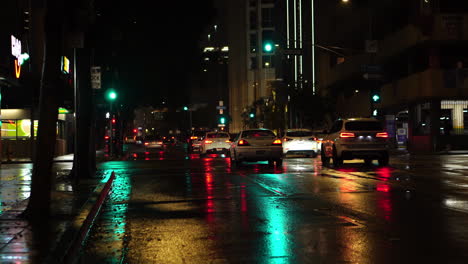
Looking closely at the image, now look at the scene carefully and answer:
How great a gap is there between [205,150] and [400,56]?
55.4ft

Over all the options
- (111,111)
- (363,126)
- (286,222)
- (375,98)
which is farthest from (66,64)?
(286,222)

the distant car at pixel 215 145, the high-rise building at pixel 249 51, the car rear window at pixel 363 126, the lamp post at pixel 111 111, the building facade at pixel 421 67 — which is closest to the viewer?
the car rear window at pixel 363 126

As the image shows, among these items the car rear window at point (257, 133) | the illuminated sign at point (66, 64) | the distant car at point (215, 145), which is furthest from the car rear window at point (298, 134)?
the illuminated sign at point (66, 64)

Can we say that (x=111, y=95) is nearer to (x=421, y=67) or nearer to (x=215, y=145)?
(x=215, y=145)

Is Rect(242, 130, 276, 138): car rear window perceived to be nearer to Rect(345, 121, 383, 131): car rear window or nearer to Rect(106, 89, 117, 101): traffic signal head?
Rect(345, 121, 383, 131): car rear window

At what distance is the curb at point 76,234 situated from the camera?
686 cm

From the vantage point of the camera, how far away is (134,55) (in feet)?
134

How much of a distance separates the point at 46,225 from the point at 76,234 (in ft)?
3.75

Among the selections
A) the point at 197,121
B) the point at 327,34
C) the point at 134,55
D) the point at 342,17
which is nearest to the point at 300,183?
the point at 134,55

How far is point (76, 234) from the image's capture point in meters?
8.13

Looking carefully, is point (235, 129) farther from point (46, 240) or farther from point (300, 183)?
point (46, 240)

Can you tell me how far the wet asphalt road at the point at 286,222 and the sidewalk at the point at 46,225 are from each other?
35cm

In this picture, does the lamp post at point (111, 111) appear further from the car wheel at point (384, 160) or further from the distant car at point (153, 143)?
the car wheel at point (384, 160)

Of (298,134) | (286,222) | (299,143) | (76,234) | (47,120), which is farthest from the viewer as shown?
(298,134)
